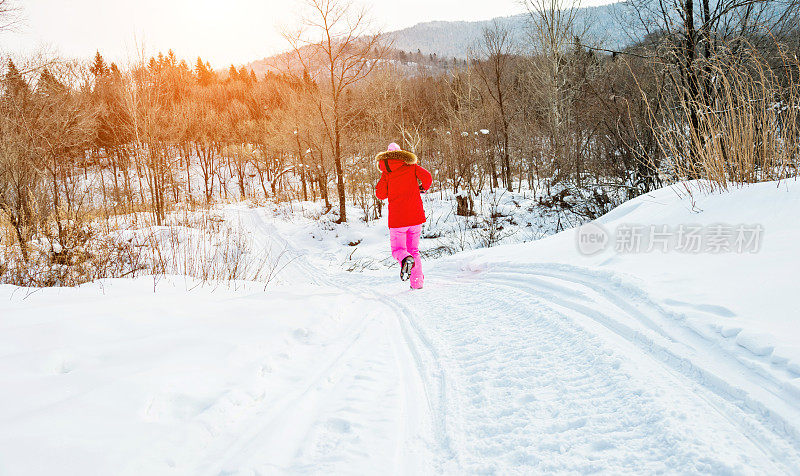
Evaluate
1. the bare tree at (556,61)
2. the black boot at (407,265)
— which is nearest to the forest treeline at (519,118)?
the bare tree at (556,61)

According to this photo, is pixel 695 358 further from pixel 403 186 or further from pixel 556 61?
pixel 556 61

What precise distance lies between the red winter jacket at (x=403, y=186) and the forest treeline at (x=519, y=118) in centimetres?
329

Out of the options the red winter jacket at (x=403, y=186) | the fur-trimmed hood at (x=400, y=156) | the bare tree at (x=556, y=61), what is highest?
the bare tree at (x=556, y=61)

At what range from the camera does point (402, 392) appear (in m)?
2.74

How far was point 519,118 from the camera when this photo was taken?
27969 millimetres

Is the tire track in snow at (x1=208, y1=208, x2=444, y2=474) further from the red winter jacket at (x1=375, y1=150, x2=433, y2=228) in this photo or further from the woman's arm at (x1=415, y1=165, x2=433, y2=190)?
the woman's arm at (x1=415, y1=165, x2=433, y2=190)

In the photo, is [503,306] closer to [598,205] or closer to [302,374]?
[302,374]

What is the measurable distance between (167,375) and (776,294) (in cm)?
419

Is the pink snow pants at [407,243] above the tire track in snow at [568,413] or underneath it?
above

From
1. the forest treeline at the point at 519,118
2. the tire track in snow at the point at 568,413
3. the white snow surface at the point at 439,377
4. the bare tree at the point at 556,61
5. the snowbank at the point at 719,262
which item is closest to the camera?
the tire track in snow at the point at 568,413

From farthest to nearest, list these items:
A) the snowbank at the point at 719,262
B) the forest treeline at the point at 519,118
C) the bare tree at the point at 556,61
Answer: the bare tree at the point at 556,61 < the forest treeline at the point at 519,118 < the snowbank at the point at 719,262

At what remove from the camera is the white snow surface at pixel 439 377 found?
6.07 feet

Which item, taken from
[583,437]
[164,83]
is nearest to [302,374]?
[583,437]

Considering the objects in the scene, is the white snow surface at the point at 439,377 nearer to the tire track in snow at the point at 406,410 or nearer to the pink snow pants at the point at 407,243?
the tire track in snow at the point at 406,410
